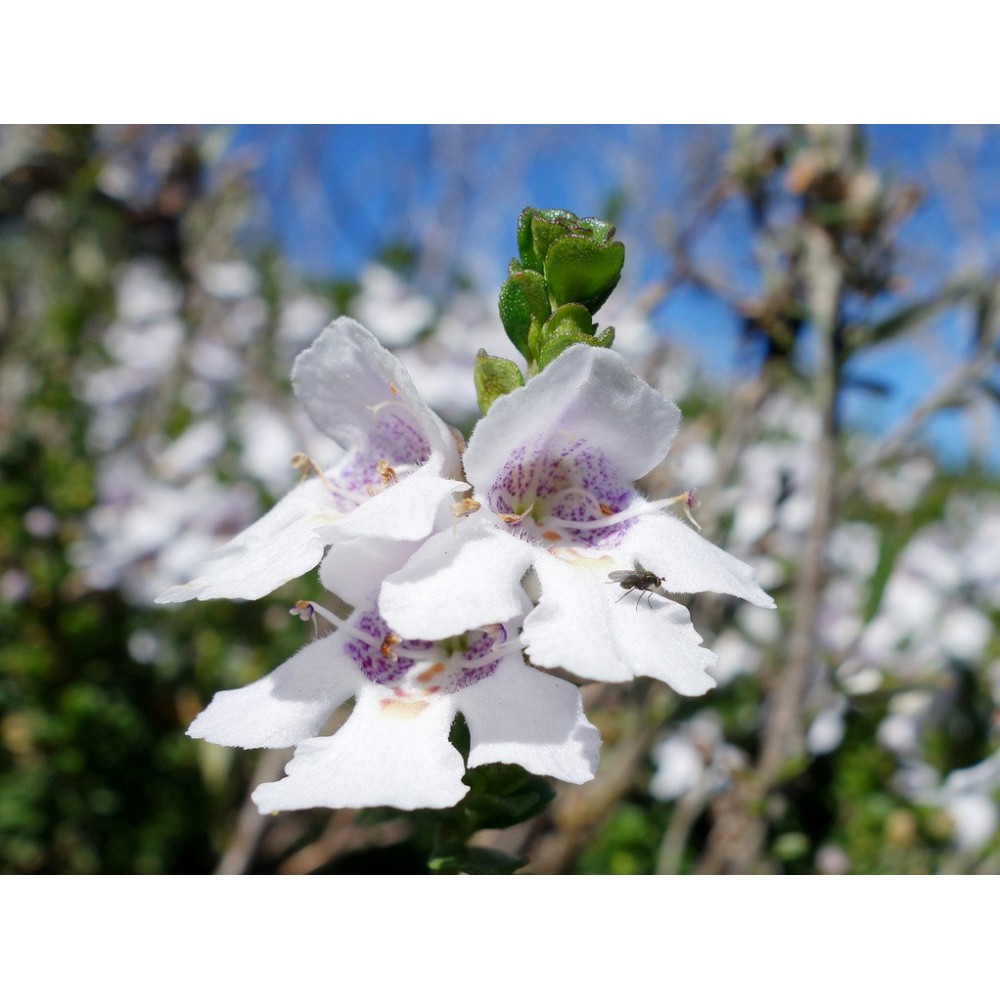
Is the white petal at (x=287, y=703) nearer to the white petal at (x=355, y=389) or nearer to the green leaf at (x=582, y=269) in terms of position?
the white petal at (x=355, y=389)

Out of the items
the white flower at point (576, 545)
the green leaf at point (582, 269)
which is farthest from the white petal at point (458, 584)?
the green leaf at point (582, 269)

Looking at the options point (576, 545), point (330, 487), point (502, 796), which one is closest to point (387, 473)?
point (330, 487)

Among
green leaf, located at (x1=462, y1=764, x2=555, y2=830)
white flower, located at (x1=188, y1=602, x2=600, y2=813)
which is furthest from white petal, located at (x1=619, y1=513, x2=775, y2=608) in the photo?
green leaf, located at (x1=462, y1=764, x2=555, y2=830)

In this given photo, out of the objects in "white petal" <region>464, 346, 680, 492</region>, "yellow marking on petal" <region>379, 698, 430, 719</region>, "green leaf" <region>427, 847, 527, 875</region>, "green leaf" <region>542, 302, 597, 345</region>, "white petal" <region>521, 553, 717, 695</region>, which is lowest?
"green leaf" <region>427, 847, 527, 875</region>

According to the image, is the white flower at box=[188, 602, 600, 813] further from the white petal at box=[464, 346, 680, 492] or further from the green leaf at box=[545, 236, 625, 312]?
the green leaf at box=[545, 236, 625, 312]

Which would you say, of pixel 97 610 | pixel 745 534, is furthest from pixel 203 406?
pixel 745 534

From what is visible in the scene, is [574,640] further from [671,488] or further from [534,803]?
[671,488]
